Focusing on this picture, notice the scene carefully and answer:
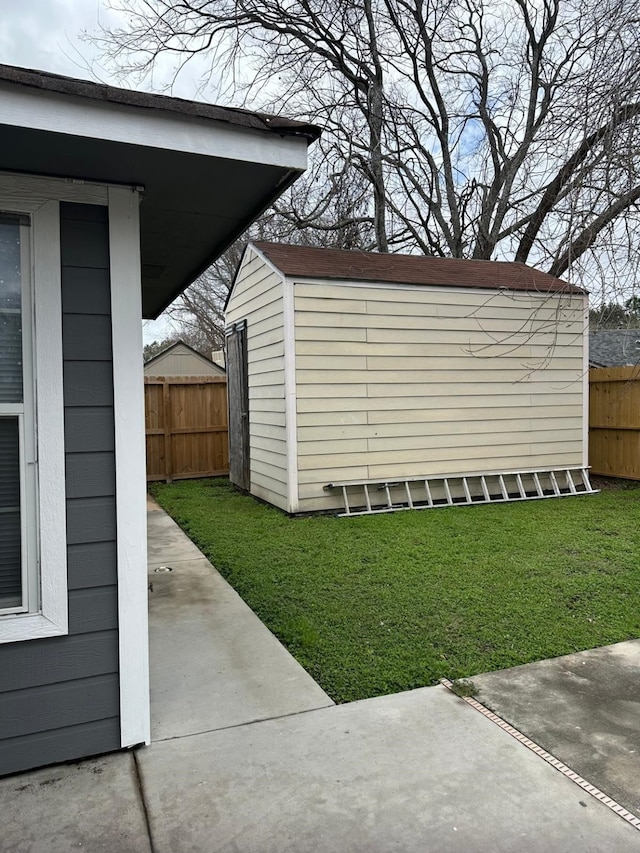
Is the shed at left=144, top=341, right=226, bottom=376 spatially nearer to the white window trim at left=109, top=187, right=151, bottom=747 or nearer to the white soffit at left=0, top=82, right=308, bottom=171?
the white window trim at left=109, top=187, right=151, bottom=747

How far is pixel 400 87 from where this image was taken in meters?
13.6

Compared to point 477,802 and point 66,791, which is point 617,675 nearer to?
point 477,802

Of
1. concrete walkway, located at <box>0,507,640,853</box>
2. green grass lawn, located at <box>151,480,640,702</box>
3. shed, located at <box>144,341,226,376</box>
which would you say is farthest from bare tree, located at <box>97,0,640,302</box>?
shed, located at <box>144,341,226,376</box>

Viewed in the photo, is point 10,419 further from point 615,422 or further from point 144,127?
point 615,422

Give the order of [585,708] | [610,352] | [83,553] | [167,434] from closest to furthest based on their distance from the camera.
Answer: [83,553] < [585,708] < [167,434] < [610,352]

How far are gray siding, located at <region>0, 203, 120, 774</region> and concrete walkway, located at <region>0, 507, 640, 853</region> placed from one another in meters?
0.12

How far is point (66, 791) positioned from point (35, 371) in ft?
4.63

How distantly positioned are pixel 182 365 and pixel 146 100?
17.3 metres

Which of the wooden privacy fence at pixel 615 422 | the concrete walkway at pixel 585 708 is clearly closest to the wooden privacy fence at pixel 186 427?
the wooden privacy fence at pixel 615 422

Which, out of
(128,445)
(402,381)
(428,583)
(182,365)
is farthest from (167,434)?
(182,365)

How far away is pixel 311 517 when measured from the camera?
6.66 metres

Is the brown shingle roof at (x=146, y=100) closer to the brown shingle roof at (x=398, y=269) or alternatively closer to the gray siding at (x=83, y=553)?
the gray siding at (x=83, y=553)

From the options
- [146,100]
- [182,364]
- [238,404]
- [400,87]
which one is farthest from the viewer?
[182,364]

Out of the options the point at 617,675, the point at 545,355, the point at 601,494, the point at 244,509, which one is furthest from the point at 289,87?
the point at 617,675
